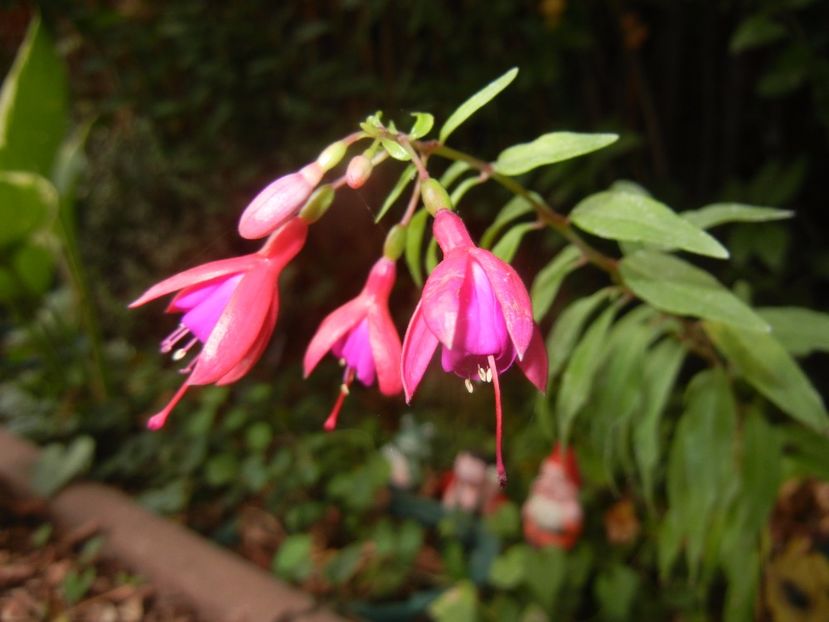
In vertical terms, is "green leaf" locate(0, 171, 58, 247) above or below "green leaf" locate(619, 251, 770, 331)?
above

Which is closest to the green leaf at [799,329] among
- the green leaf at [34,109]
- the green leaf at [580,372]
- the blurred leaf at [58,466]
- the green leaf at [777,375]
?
the green leaf at [777,375]

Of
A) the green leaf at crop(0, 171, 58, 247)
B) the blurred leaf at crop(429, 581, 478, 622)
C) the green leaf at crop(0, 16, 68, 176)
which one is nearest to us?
the blurred leaf at crop(429, 581, 478, 622)

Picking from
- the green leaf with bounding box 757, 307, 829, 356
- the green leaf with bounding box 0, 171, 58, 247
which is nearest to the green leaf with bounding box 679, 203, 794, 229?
the green leaf with bounding box 757, 307, 829, 356

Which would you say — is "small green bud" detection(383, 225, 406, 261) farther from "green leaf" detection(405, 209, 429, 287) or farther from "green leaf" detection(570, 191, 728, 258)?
"green leaf" detection(570, 191, 728, 258)

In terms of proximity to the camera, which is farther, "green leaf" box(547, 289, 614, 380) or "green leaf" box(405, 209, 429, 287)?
"green leaf" box(547, 289, 614, 380)

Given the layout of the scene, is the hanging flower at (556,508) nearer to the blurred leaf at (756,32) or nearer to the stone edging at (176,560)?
the stone edging at (176,560)

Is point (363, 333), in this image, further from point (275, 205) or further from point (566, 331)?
point (566, 331)

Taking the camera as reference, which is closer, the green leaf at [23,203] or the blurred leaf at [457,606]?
the blurred leaf at [457,606]
